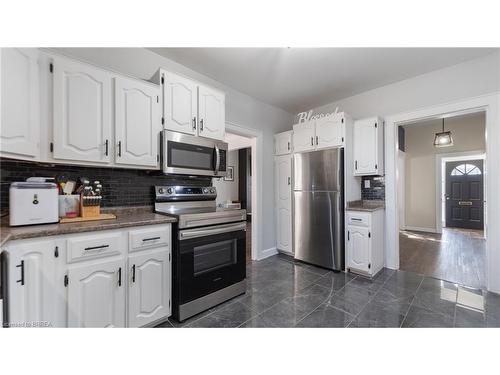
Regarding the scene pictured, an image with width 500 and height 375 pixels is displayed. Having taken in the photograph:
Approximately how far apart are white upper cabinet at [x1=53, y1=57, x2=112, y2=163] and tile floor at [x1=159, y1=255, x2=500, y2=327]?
1472mm

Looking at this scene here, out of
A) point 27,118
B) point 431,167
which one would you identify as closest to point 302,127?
point 27,118

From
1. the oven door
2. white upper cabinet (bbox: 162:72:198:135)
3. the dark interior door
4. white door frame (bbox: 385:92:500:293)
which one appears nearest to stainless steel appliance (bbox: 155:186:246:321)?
the oven door

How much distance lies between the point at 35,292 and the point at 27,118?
104 cm

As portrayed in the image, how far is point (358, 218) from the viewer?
8.88ft

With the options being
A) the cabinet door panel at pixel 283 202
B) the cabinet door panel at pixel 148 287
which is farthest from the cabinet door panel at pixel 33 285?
the cabinet door panel at pixel 283 202

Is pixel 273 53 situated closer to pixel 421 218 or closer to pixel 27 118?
pixel 27 118

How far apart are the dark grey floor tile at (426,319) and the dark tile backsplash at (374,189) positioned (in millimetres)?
1502

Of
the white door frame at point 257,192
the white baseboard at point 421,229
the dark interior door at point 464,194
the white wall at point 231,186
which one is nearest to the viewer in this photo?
the white door frame at point 257,192

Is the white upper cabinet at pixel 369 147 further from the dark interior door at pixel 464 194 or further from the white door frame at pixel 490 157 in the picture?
the dark interior door at pixel 464 194

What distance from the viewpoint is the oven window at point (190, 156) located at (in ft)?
6.59

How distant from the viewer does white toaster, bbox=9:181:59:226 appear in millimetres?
1273

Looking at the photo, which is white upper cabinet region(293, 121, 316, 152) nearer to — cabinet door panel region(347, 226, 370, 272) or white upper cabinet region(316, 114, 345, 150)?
white upper cabinet region(316, 114, 345, 150)

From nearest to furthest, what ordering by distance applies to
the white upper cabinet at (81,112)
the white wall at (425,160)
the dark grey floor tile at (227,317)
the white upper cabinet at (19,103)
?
the white upper cabinet at (19,103) < the white upper cabinet at (81,112) < the dark grey floor tile at (227,317) < the white wall at (425,160)

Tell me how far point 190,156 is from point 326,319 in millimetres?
1879
